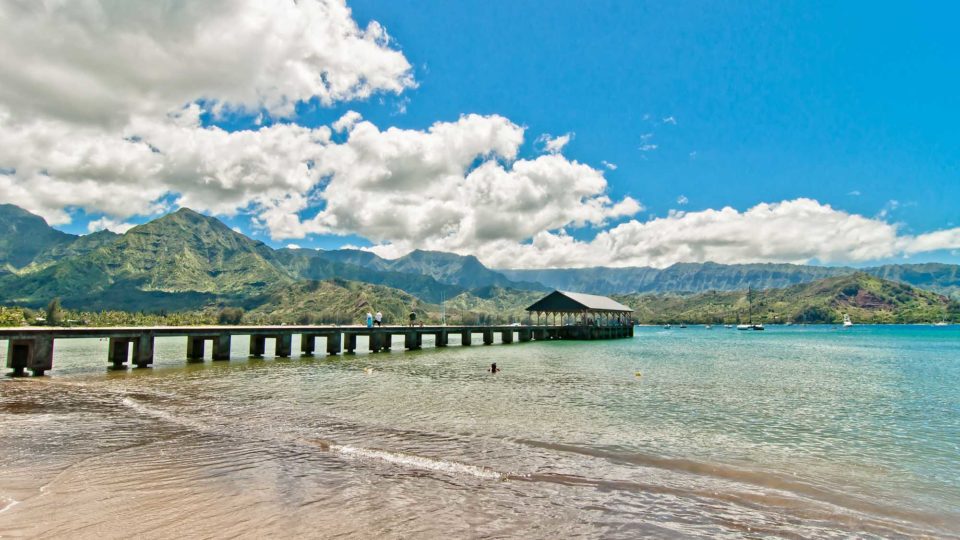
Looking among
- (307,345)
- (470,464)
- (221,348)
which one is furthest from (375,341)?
(470,464)

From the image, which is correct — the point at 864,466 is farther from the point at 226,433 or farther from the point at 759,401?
the point at 226,433

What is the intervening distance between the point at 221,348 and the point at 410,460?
41442 mm

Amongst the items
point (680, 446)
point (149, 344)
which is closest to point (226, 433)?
point (680, 446)

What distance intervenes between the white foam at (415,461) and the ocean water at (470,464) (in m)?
0.09

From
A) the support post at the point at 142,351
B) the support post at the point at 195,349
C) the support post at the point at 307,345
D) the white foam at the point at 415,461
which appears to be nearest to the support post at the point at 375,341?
the support post at the point at 307,345

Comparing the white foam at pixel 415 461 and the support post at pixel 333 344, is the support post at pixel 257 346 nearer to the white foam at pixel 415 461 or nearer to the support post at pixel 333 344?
the support post at pixel 333 344

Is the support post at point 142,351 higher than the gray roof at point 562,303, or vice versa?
the gray roof at point 562,303

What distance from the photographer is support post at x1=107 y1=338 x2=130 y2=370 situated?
40719mm

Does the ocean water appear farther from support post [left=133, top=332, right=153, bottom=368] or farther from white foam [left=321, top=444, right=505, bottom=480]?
support post [left=133, top=332, right=153, bottom=368]

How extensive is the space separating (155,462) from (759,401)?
2566 cm

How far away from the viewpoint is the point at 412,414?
21109 millimetres

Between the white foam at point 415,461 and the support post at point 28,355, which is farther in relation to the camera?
the support post at point 28,355

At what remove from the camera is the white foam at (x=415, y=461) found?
499 inches

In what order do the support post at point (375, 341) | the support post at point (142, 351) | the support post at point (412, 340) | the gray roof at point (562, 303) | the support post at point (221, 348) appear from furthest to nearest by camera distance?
the gray roof at point (562, 303) → the support post at point (412, 340) → the support post at point (375, 341) → the support post at point (221, 348) → the support post at point (142, 351)
